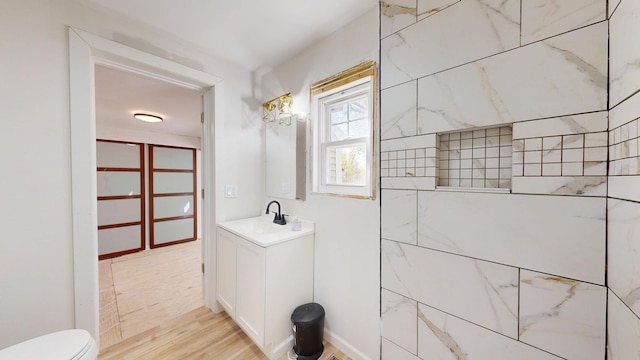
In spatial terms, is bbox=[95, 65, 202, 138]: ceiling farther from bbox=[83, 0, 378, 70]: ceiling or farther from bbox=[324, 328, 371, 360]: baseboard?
bbox=[324, 328, 371, 360]: baseboard

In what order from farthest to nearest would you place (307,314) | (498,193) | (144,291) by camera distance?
(144,291) → (307,314) → (498,193)

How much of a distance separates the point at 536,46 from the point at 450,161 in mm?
562

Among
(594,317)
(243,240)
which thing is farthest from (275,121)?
(594,317)

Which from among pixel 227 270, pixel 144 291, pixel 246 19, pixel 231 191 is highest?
pixel 246 19

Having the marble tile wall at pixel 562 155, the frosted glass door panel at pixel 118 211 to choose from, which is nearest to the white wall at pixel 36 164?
the marble tile wall at pixel 562 155

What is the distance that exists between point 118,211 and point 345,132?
15.0 ft

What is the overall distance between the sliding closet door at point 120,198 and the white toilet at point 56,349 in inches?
140

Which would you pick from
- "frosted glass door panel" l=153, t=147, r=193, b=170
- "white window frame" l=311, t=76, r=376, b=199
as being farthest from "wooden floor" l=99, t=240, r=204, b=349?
"white window frame" l=311, t=76, r=376, b=199

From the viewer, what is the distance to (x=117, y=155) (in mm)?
3949

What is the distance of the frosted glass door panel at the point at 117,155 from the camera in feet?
12.5

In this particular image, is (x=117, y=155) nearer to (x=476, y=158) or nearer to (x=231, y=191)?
(x=231, y=191)

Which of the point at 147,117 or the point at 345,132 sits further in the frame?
the point at 147,117

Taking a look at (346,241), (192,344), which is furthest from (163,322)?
(346,241)

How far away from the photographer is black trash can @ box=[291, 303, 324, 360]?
1.49 m
